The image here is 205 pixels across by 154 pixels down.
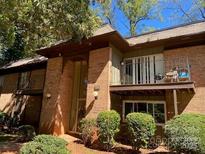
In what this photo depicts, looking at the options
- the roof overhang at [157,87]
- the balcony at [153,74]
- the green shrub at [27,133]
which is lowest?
the green shrub at [27,133]

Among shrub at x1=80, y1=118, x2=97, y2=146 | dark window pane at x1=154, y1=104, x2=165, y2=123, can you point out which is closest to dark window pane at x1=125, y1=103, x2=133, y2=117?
dark window pane at x1=154, y1=104, x2=165, y2=123

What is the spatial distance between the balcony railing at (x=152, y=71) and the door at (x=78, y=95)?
2.97 m

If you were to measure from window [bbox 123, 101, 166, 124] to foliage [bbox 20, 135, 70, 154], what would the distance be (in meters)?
6.96

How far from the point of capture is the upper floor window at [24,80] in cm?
2007

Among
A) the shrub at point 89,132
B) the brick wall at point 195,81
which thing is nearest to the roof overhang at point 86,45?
the brick wall at point 195,81

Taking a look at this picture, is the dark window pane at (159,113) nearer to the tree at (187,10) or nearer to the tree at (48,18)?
the tree at (48,18)

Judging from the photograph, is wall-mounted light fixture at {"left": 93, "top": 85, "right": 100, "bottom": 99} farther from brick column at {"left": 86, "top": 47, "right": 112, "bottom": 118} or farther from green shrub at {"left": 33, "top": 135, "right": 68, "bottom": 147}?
green shrub at {"left": 33, "top": 135, "right": 68, "bottom": 147}

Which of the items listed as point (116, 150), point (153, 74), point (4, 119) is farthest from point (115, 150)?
point (4, 119)

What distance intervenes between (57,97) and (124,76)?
512 centimetres

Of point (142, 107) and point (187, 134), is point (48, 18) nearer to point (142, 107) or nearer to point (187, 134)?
point (142, 107)

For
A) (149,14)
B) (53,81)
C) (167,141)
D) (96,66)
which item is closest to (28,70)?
(53,81)

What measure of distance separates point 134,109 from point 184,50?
4.88 meters

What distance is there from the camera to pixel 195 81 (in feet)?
37.3

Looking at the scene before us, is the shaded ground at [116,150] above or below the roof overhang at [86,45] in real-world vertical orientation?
below
